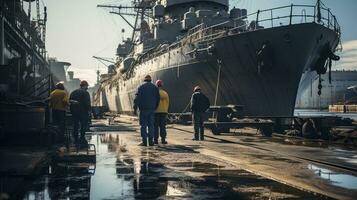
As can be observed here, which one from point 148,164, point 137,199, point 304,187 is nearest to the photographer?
point 137,199

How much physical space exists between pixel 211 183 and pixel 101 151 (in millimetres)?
3976

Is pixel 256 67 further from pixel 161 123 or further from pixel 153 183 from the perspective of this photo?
pixel 153 183

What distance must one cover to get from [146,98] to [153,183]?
207 inches

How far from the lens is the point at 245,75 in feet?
60.4

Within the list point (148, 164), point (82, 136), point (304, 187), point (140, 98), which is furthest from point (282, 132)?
point (304, 187)

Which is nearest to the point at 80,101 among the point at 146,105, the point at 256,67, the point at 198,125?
the point at 146,105

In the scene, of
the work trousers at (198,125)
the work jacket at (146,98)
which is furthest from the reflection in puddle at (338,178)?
the work trousers at (198,125)

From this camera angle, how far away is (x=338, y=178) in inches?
195

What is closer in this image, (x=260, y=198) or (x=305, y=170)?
(x=260, y=198)

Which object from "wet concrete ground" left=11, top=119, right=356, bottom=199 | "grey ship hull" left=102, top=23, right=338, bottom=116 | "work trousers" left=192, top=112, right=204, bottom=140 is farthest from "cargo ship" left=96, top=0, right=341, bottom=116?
"wet concrete ground" left=11, top=119, right=356, bottom=199

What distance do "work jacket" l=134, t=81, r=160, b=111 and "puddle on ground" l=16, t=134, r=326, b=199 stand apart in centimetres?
341

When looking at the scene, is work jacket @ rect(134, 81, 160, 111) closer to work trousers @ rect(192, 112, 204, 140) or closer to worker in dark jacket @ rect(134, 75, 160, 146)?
worker in dark jacket @ rect(134, 75, 160, 146)

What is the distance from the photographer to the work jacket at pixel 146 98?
966 centimetres

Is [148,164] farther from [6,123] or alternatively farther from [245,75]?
[245,75]
